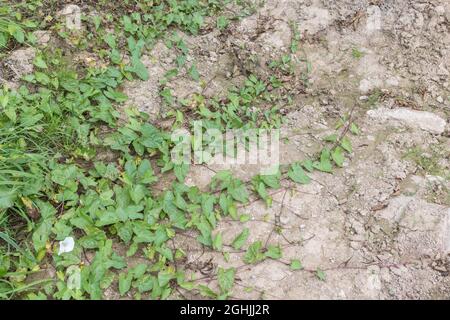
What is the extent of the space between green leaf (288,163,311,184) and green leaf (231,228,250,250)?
0.50 meters

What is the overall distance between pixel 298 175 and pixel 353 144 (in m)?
0.51

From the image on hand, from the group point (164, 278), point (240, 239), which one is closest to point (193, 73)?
point (240, 239)

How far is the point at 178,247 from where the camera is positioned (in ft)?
8.93

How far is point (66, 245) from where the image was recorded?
2664 mm

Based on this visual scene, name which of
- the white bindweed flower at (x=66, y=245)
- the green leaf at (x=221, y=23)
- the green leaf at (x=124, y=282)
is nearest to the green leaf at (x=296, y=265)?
the green leaf at (x=124, y=282)

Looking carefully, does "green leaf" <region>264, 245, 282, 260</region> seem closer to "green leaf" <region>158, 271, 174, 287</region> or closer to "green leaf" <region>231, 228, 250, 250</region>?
"green leaf" <region>231, 228, 250, 250</region>

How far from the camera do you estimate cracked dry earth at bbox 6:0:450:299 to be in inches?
103

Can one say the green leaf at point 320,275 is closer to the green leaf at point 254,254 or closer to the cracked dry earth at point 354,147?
the cracked dry earth at point 354,147

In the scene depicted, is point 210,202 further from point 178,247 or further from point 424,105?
point 424,105

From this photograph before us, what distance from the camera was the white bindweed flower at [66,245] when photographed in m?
2.65

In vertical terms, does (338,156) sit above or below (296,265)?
above

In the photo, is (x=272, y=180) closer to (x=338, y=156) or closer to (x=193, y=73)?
(x=338, y=156)

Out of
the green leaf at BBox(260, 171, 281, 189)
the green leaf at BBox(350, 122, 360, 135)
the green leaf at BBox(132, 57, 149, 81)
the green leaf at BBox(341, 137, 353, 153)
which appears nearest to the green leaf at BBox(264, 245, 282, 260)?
the green leaf at BBox(260, 171, 281, 189)
